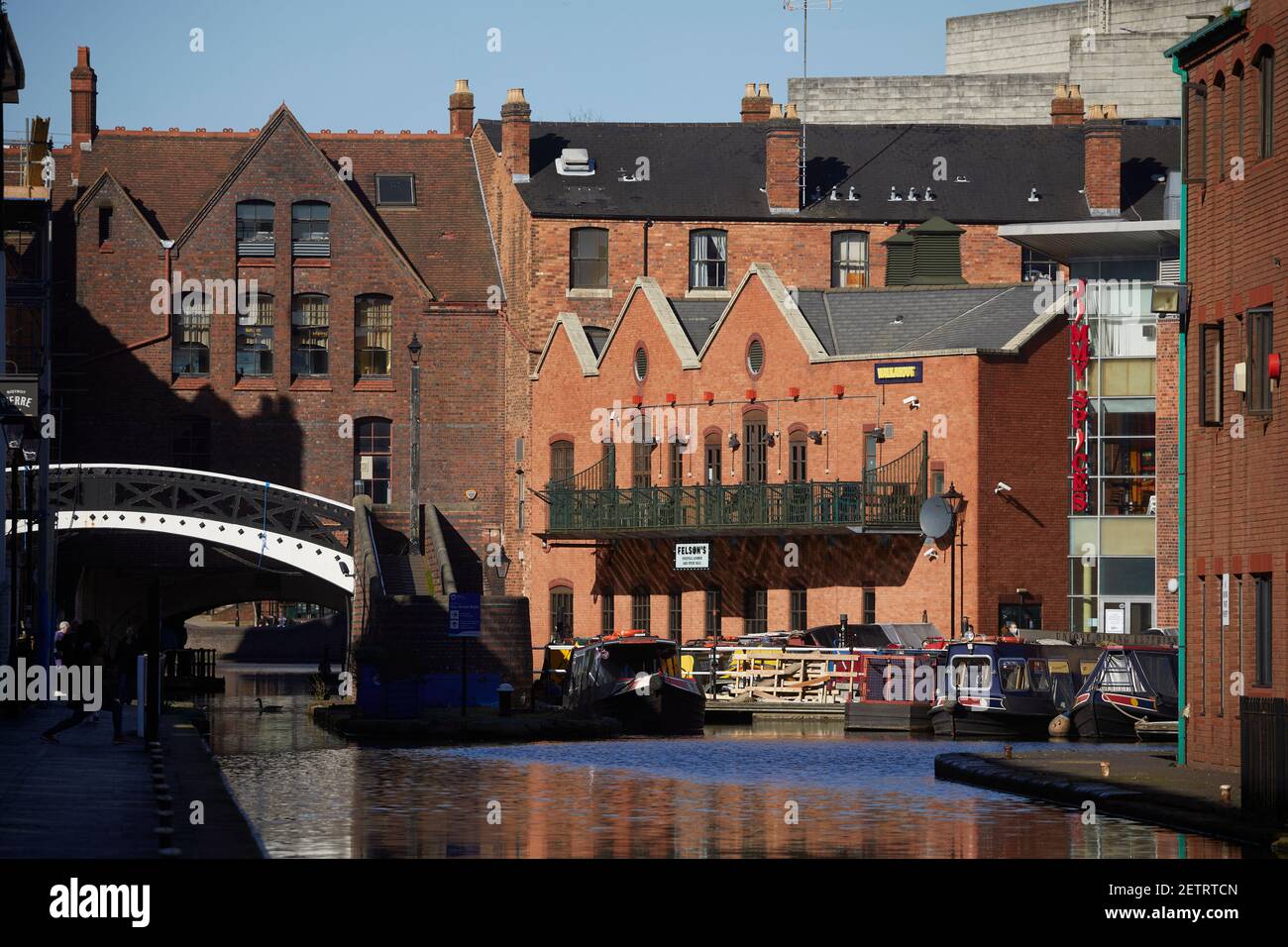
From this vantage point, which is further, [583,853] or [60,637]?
[60,637]

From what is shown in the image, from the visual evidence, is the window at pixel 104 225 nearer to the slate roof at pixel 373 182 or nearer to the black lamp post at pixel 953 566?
the slate roof at pixel 373 182

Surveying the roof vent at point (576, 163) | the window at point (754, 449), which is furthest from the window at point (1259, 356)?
the roof vent at point (576, 163)

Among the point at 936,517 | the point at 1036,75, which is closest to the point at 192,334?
the point at 936,517

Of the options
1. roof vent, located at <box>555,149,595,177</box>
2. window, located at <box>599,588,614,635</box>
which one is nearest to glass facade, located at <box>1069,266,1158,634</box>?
window, located at <box>599,588,614,635</box>

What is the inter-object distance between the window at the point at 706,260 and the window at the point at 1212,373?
3591 cm

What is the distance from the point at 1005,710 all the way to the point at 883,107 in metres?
44.3

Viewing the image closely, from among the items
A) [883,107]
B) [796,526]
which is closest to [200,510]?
[796,526]

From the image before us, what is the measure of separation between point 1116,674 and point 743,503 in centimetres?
1535

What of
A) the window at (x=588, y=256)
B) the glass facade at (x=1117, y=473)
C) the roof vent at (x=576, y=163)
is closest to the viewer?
the glass facade at (x=1117, y=473)

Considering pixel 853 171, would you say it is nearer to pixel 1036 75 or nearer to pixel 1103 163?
pixel 1103 163

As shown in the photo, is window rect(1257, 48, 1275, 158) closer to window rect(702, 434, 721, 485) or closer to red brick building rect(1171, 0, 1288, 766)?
red brick building rect(1171, 0, 1288, 766)

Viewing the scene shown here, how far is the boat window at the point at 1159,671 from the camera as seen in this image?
4216cm
